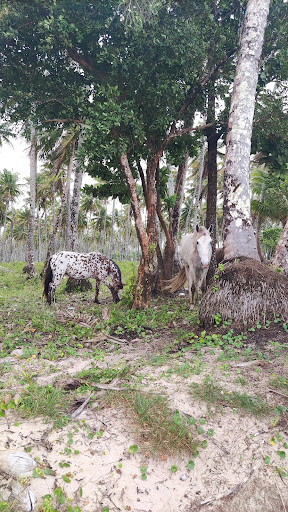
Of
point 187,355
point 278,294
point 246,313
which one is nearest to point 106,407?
point 187,355

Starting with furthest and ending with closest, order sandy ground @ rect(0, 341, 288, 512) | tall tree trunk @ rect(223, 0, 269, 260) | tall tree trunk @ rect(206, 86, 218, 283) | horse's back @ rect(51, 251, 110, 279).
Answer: tall tree trunk @ rect(206, 86, 218, 283), horse's back @ rect(51, 251, 110, 279), tall tree trunk @ rect(223, 0, 269, 260), sandy ground @ rect(0, 341, 288, 512)

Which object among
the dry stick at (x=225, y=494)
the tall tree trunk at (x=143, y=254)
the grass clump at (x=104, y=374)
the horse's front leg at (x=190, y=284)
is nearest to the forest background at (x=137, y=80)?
the tall tree trunk at (x=143, y=254)

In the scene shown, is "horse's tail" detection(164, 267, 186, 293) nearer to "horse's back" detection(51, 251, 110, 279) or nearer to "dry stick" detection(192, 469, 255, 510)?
"horse's back" detection(51, 251, 110, 279)

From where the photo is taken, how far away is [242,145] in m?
6.93

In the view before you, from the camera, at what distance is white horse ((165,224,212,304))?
307 inches

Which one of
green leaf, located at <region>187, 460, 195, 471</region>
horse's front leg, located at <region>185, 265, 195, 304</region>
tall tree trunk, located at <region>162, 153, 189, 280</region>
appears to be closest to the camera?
green leaf, located at <region>187, 460, 195, 471</region>

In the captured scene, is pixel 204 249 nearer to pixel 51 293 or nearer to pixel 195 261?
pixel 195 261

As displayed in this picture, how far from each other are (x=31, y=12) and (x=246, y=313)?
7608mm

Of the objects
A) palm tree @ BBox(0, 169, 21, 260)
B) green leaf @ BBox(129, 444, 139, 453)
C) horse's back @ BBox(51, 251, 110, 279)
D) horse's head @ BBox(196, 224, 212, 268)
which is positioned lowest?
green leaf @ BBox(129, 444, 139, 453)

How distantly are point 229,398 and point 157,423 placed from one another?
94 centimetres

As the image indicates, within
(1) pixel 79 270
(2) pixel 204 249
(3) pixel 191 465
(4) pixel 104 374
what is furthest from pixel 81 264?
(3) pixel 191 465

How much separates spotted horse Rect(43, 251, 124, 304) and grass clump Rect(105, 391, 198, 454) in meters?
6.08

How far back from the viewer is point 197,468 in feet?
10.1

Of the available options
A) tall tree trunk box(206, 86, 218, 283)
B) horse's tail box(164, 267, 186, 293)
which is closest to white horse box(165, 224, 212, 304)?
horse's tail box(164, 267, 186, 293)
